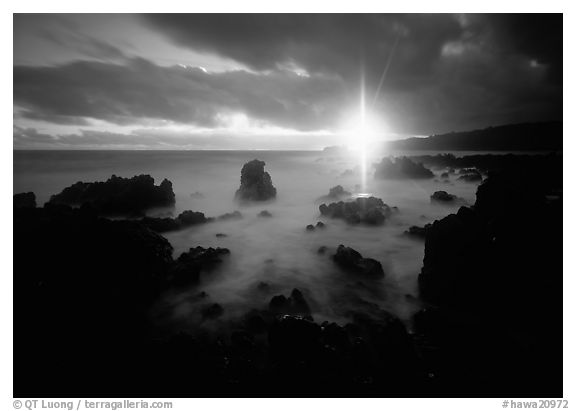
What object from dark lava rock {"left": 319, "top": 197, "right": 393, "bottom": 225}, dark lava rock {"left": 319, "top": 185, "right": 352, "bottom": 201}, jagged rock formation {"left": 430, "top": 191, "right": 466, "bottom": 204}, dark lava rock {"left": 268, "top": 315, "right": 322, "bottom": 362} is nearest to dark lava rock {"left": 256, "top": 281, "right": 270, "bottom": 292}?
dark lava rock {"left": 268, "top": 315, "right": 322, "bottom": 362}

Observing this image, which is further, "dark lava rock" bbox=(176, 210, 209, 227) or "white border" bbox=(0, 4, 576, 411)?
"dark lava rock" bbox=(176, 210, 209, 227)

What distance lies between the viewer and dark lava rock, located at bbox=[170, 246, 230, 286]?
683 cm

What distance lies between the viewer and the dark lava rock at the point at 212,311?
18.7ft

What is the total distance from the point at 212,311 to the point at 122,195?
1210cm

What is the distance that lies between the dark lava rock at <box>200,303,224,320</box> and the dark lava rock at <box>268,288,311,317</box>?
1.13m

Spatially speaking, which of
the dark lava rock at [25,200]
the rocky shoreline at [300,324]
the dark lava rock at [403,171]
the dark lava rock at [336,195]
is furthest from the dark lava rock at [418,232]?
the dark lava rock at [25,200]

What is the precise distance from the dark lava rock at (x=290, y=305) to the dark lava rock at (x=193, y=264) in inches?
93.3

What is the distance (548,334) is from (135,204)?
661 inches

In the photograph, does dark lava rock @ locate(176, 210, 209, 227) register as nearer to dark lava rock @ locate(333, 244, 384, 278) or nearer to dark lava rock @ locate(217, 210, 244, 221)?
dark lava rock @ locate(217, 210, 244, 221)

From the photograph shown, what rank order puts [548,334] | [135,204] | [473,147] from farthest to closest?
[473,147] → [135,204] → [548,334]
